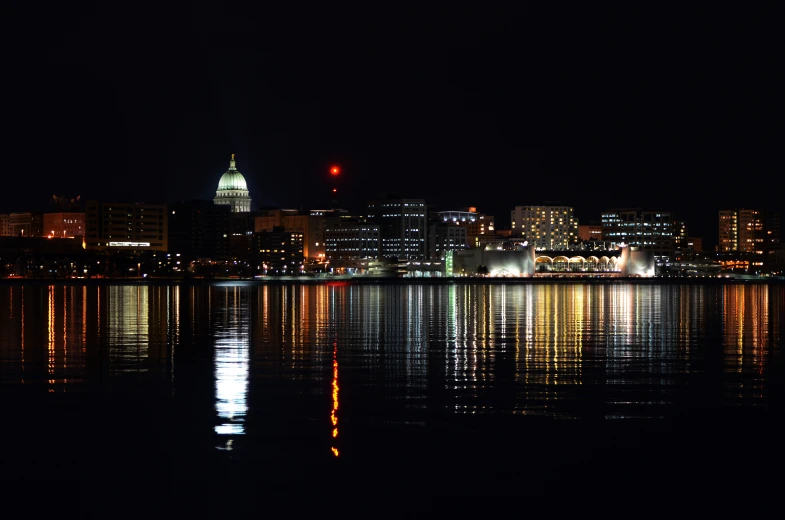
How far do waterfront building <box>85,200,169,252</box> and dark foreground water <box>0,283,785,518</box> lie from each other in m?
150

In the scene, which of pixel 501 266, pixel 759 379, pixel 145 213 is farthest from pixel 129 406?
pixel 145 213

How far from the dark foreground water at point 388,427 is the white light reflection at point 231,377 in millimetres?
92

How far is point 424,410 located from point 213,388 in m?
5.23

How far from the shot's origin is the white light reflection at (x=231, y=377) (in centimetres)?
1594

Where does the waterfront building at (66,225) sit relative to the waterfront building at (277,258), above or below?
above

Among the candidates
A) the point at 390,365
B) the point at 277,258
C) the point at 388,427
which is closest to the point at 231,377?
the point at 390,365

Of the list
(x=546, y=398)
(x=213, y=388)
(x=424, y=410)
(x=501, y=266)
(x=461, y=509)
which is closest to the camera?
(x=461, y=509)

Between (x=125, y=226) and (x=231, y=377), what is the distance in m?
163

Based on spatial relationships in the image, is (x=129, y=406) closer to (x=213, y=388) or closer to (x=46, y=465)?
(x=213, y=388)

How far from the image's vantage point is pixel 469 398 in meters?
18.7

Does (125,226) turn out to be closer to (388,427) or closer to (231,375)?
(231,375)

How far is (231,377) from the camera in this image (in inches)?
864

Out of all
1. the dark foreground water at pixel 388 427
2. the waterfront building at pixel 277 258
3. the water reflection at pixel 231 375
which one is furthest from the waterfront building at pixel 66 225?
the dark foreground water at pixel 388 427

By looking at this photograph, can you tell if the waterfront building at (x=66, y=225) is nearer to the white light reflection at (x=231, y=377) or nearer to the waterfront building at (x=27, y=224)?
the waterfront building at (x=27, y=224)
